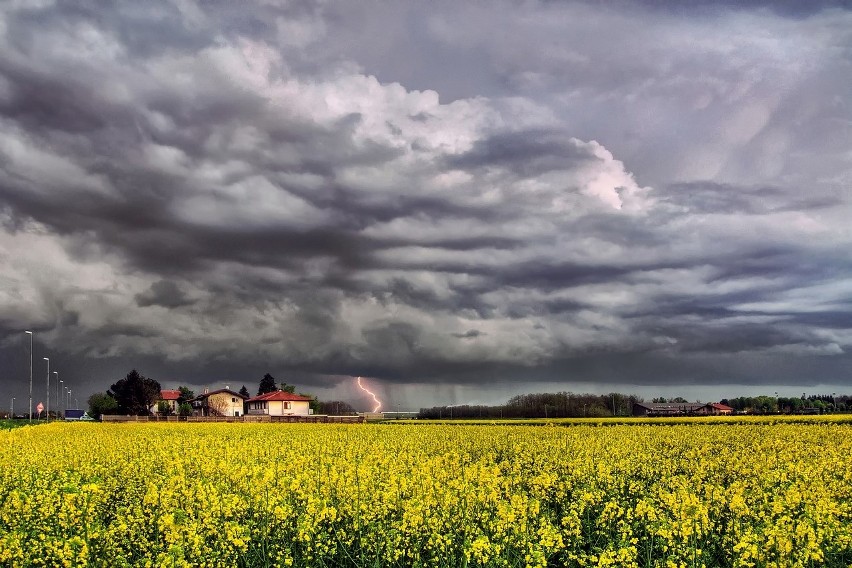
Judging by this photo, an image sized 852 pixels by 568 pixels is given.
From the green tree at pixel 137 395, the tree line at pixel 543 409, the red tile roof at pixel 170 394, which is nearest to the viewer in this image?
the tree line at pixel 543 409

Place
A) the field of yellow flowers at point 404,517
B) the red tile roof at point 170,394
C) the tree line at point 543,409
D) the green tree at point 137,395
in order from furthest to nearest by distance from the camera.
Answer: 1. the red tile roof at point 170,394
2. the green tree at point 137,395
3. the tree line at point 543,409
4. the field of yellow flowers at point 404,517

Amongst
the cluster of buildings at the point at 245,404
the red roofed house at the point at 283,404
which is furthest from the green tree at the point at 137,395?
the red roofed house at the point at 283,404

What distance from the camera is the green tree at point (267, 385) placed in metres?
194

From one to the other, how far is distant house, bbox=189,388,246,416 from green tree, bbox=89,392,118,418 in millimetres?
21538

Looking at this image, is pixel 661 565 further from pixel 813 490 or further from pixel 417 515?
Result: pixel 813 490

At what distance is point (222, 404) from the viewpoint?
6083 inches

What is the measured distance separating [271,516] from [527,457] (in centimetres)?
1457

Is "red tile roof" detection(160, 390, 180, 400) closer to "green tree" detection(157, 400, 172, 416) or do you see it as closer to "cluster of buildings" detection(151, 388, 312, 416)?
"cluster of buildings" detection(151, 388, 312, 416)

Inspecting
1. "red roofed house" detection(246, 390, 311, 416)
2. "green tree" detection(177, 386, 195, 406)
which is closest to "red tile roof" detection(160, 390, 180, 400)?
"green tree" detection(177, 386, 195, 406)

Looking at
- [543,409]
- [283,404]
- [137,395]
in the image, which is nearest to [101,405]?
[137,395]

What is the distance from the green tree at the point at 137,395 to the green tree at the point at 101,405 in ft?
15.6

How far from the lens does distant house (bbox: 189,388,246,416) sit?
15346cm

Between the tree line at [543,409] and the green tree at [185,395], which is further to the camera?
the green tree at [185,395]

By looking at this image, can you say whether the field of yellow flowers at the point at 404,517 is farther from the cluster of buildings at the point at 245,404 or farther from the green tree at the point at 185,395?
the green tree at the point at 185,395
